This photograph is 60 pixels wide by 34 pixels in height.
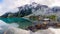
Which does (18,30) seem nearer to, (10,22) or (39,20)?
(10,22)

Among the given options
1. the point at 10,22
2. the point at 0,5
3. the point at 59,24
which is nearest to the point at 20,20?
the point at 10,22

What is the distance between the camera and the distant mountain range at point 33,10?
0.98 meters

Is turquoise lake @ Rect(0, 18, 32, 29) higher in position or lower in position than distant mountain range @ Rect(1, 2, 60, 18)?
lower

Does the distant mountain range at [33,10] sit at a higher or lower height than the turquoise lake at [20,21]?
higher

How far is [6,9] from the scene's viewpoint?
3.24 ft

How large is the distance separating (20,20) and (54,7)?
0.32m

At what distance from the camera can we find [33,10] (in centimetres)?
99

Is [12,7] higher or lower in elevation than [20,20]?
higher

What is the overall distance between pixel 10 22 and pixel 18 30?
0.10m

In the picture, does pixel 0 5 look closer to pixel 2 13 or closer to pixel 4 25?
pixel 2 13

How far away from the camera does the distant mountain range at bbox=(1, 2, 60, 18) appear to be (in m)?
0.98

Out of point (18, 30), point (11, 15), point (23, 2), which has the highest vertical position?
point (23, 2)

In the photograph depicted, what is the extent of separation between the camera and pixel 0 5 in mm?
987

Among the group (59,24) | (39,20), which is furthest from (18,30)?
(59,24)
